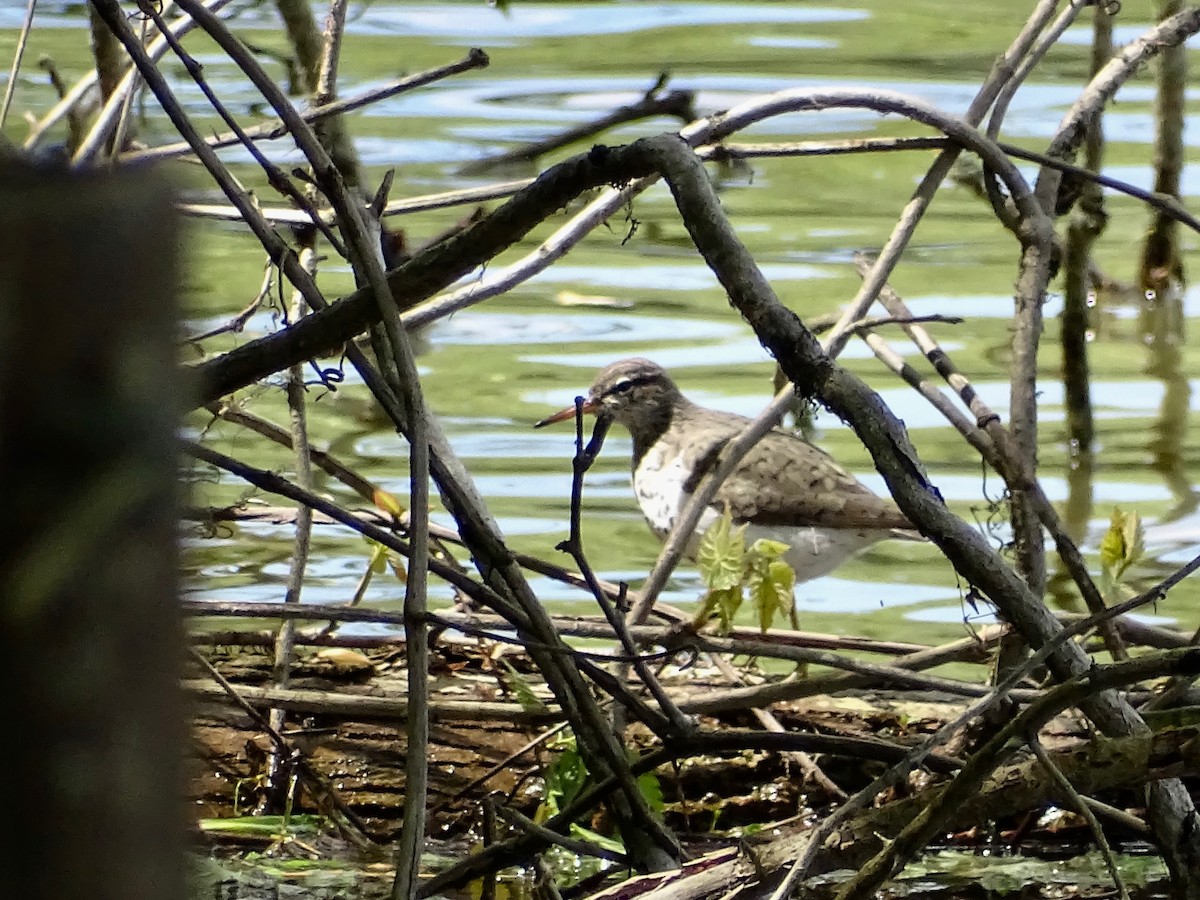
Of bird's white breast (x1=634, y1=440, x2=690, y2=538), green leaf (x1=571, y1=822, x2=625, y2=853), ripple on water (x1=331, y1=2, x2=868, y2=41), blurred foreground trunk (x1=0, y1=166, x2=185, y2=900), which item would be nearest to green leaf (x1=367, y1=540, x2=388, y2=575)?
green leaf (x1=571, y1=822, x2=625, y2=853)

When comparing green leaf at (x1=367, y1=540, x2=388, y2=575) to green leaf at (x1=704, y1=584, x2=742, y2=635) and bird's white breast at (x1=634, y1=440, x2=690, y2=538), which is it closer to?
green leaf at (x1=704, y1=584, x2=742, y2=635)

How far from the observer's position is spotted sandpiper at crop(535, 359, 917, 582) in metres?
5.40

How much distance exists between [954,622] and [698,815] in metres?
1.58

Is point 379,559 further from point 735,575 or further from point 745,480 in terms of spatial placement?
point 745,480

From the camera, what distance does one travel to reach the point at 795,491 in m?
5.65

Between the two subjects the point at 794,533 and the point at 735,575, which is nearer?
the point at 735,575

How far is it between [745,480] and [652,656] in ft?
11.5

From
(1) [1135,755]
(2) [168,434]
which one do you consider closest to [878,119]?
(1) [1135,755]

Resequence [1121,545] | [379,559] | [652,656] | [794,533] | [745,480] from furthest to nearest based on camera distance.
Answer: [745,480] → [794,533] → [379,559] → [1121,545] → [652,656]

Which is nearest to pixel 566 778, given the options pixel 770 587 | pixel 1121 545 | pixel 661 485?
pixel 770 587

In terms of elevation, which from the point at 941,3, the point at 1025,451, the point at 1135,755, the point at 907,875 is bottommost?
the point at 907,875

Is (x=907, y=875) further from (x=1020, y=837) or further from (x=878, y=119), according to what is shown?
(x=878, y=119)

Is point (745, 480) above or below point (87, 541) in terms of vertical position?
above

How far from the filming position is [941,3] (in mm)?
11609
